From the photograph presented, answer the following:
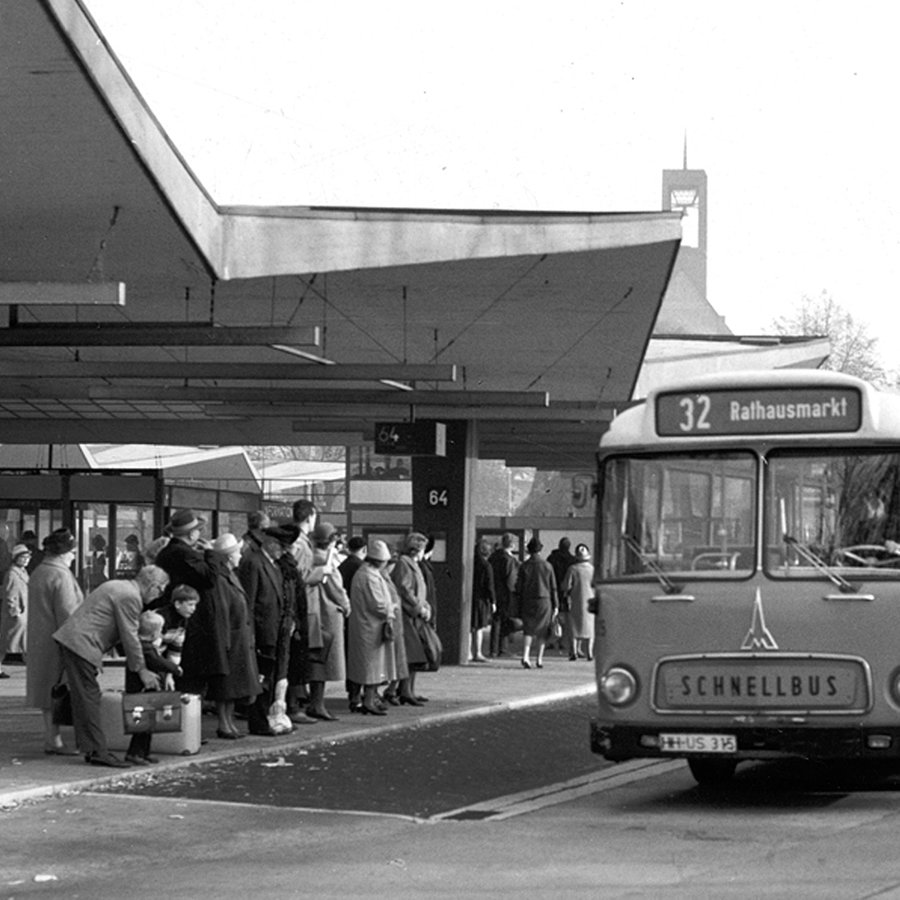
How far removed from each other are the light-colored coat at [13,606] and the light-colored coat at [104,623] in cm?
1052

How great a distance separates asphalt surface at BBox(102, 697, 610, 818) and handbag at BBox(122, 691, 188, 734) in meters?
0.39

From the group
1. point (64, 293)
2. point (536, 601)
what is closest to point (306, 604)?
point (64, 293)

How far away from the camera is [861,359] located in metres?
82.3

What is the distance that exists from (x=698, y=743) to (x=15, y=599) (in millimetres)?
14637

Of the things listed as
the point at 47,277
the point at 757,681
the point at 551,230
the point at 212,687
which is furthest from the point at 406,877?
the point at 47,277

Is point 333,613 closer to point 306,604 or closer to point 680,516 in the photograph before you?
point 306,604

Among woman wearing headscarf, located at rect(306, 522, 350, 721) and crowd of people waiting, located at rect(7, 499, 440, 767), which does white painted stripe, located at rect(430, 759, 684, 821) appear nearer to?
crowd of people waiting, located at rect(7, 499, 440, 767)

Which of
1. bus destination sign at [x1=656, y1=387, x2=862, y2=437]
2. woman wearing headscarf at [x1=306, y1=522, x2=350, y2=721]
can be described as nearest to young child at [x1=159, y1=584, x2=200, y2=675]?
woman wearing headscarf at [x1=306, y1=522, x2=350, y2=721]

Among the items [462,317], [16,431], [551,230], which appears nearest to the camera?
[551,230]

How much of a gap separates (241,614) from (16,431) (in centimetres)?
1982

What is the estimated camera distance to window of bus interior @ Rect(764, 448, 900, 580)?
11734 mm

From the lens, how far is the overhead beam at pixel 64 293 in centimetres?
1538

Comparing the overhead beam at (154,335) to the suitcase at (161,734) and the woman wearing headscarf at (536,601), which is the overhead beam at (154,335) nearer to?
the suitcase at (161,734)

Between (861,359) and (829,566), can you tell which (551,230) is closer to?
(829,566)
